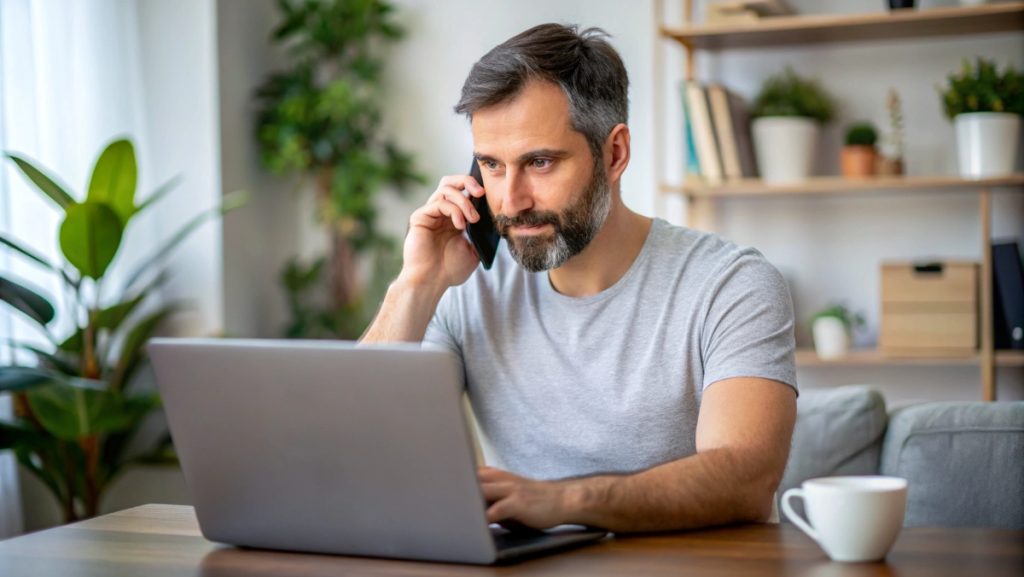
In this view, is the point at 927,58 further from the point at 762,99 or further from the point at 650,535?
the point at 650,535

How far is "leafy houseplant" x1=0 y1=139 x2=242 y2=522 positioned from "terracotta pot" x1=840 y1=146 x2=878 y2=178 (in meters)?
1.79

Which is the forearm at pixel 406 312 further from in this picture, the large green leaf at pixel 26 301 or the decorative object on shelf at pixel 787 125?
the decorative object on shelf at pixel 787 125

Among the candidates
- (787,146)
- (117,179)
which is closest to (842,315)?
(787,146)

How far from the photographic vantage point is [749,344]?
147cm

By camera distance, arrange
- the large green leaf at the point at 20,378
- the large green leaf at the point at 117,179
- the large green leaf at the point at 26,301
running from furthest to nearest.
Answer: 1. the large green leaf at the point at 117,179
2. the large green leaf at the point at 26,301
3. the large green leaf at the point at 20,378

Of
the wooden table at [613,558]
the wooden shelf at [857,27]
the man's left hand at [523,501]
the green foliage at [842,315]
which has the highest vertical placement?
the wooden shelf at [857,27]

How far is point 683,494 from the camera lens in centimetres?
123

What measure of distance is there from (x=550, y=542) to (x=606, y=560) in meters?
0.06

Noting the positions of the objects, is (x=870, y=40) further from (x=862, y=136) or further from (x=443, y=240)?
(x=443, y=240)

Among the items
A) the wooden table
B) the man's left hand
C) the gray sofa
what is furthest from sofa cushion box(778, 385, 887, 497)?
the man's left hand

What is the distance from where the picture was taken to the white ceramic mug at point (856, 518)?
1.02 metres

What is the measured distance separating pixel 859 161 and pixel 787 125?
0.72 ft

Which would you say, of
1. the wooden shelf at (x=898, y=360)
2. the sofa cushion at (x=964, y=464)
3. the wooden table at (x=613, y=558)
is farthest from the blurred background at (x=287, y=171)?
the wooden table at (x=613, y=558)

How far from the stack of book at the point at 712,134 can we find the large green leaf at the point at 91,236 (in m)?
1.56
